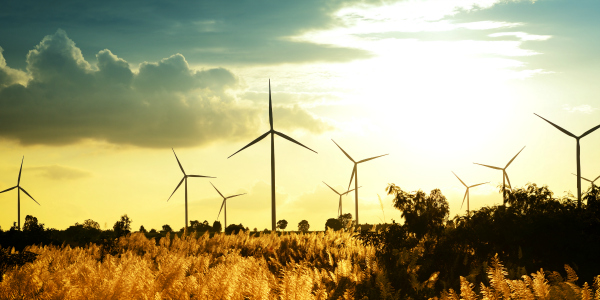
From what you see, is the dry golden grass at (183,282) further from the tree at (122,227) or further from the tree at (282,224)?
the tree at (282,224)

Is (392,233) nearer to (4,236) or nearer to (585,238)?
(585,238)

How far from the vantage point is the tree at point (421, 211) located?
2645cm

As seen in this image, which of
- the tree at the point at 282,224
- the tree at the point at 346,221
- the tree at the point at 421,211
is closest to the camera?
the tree at the point at 421,211

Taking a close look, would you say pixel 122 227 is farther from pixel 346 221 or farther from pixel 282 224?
pixel 282 224

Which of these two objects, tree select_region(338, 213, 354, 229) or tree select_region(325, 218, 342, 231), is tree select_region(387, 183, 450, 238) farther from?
tree select_region(325, 218, 342, 231)

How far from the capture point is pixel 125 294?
40.7 ft

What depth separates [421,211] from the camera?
26.9m

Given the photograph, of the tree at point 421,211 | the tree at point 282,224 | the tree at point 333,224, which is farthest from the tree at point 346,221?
the tree at point 282,224

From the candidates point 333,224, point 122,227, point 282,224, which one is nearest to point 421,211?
point 122,227

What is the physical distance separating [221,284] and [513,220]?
20537 millimetres

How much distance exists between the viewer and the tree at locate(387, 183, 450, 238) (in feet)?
86.8

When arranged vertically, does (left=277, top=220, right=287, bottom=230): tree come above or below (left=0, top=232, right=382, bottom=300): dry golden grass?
above

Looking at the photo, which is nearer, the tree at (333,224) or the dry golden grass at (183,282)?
the dry golden grass at (183,282)

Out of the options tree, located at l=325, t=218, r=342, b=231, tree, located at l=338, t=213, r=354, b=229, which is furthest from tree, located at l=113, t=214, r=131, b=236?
tree, located at l=325, t=218, r=342, b=231
